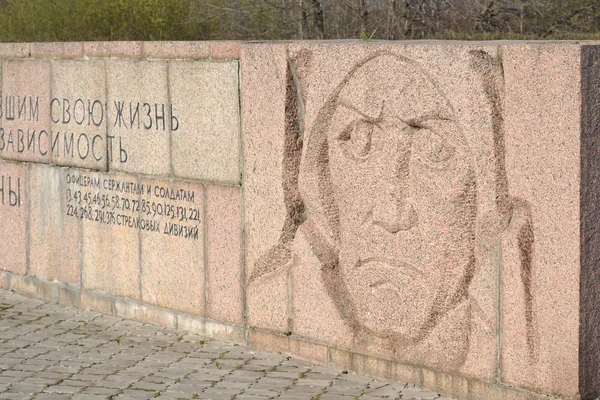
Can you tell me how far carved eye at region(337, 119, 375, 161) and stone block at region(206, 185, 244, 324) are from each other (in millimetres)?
889

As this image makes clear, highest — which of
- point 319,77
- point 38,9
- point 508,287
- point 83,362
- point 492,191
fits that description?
point 38,9

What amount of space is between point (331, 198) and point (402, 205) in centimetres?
52

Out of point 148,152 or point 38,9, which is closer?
point 148,152

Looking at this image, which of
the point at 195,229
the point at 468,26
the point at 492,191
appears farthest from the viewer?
the point at 468,26

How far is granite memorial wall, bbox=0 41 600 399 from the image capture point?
16.0 feet

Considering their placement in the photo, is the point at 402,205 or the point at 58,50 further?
the point at 58,50

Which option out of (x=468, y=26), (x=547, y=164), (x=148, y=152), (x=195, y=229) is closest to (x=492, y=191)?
(x=547, y=164)

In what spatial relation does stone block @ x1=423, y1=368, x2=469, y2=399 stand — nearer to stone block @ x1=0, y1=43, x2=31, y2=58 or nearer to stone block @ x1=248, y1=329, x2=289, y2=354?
stone block @ x1=248, y1=329, x2=289, y2=354

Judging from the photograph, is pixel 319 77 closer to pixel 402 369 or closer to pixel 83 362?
pixel 402 369

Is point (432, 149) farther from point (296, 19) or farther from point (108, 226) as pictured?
point (296, 19)

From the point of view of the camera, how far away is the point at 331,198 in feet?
19.4

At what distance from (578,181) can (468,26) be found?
11128 mm

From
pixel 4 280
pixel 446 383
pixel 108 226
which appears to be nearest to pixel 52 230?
pixel 108 226

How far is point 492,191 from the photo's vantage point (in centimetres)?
507
